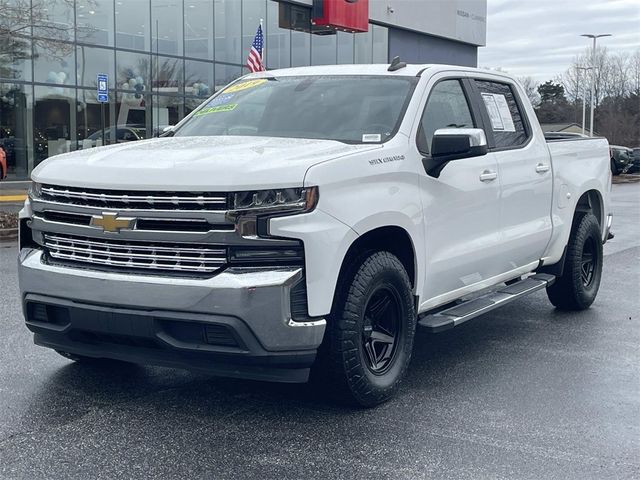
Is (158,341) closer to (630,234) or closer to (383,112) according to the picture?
(383,112)

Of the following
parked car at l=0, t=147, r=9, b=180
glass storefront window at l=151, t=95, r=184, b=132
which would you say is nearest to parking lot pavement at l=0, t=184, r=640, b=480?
parked car at l=0, t=147, r=9, b=180

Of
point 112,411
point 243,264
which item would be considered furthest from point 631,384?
point 112,411

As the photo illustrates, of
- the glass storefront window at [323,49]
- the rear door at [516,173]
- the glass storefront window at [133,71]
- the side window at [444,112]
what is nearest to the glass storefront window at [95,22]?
the glass storefront window at [133,71]

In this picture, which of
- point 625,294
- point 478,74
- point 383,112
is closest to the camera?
point 383,112

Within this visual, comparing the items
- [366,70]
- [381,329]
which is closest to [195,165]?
[381,329]

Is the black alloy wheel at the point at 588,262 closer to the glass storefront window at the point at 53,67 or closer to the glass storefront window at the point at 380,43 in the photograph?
the glass storefront window at the point at 53,67

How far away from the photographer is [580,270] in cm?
751

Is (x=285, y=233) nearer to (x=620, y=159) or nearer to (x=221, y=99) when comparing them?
(x=221, y=99)

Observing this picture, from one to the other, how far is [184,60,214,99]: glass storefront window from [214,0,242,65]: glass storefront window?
0.65 m

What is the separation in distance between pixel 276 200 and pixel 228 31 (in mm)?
27330

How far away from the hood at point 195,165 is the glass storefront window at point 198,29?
81.2ft

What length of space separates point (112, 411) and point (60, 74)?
2213 cm

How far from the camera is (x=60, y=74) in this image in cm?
2509

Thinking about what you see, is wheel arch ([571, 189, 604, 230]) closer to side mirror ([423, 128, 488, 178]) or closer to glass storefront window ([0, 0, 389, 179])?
side mirror ([423, 128, 488, 178])
